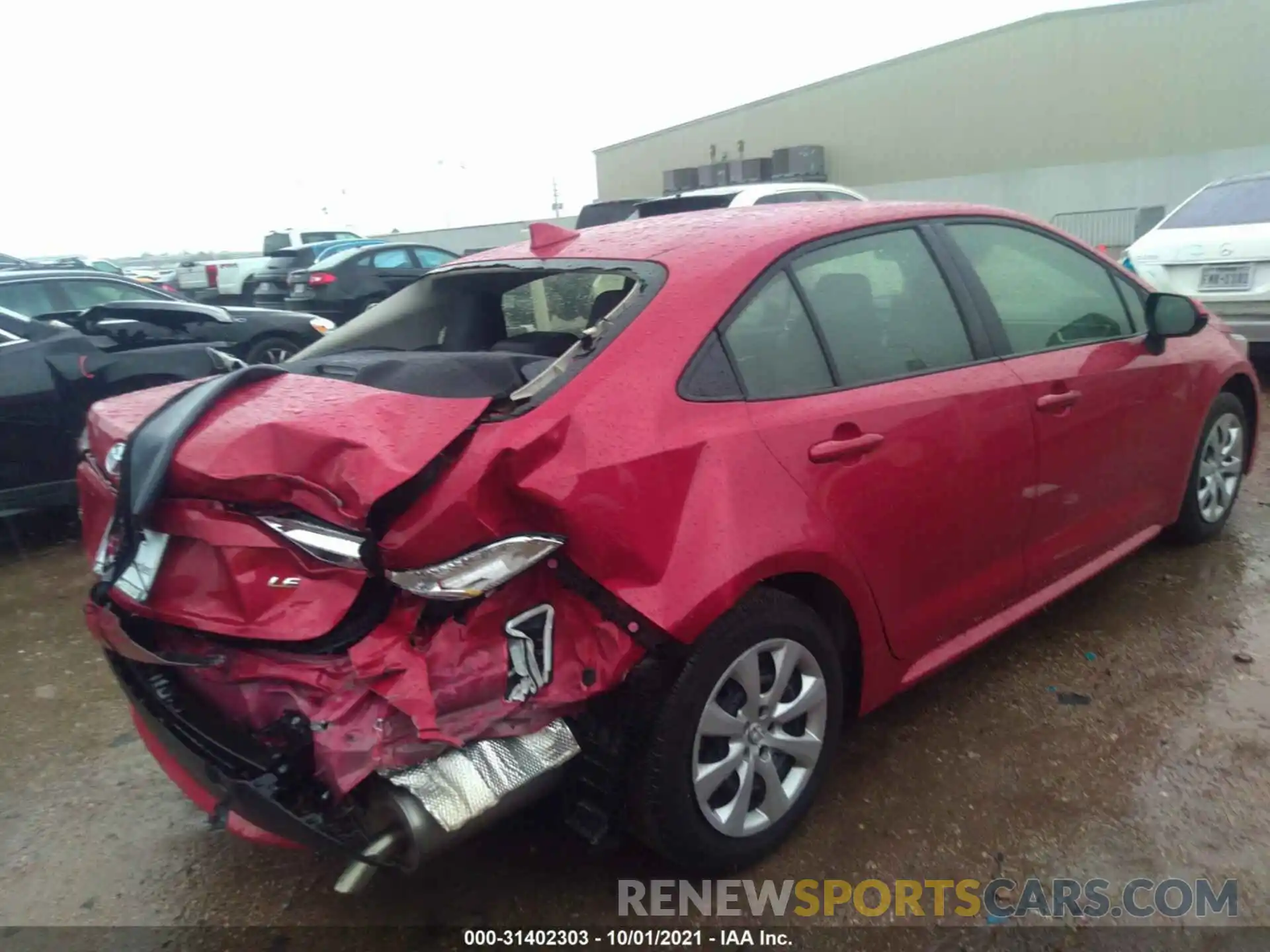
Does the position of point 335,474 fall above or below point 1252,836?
above

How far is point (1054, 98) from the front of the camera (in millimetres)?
21703

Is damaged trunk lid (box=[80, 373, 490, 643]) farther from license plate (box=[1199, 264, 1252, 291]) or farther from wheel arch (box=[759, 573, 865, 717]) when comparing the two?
license plate (box=[1199, 264, 1252, 291])

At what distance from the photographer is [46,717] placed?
135 inches

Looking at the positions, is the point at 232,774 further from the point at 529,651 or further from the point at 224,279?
the point at 224,279

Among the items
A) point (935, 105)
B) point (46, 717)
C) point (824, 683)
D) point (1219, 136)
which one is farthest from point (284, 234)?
point (824, 683)

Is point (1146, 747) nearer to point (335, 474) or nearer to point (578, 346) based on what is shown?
point (578, 346)

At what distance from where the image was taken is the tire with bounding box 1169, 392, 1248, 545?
4109 mm

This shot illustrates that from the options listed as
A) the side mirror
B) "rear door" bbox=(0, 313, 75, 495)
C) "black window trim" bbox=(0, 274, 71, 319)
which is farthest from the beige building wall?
"rear door" bbox=(0, 313, 75, 495)

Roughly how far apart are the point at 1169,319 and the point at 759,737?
2.50 meters

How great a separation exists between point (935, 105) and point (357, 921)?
85.1ft

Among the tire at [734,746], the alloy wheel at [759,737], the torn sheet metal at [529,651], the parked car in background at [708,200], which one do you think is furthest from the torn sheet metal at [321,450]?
the parked car in background at [708,200]

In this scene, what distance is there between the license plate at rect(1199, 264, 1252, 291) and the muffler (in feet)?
22.5

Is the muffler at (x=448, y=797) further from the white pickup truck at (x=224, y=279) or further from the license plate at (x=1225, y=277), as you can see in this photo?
the white pickup truck at (x=224, y=279)

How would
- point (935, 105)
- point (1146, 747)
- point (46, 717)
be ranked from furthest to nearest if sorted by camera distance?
point (935, 105) → point (46, 717) → point (1146, 747)
